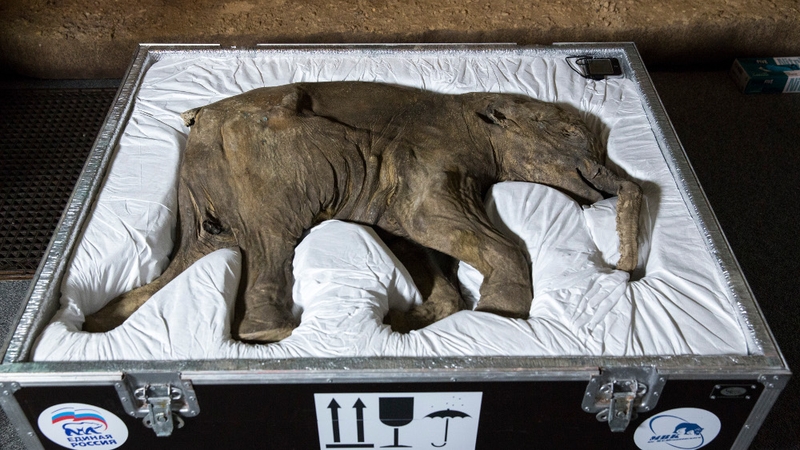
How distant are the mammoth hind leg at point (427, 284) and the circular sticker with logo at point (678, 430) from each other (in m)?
0.76

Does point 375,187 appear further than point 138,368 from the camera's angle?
Yes

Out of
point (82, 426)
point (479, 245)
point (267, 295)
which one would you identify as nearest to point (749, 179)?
point (479, 245)

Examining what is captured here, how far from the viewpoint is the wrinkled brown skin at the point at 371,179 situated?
2.77 meters

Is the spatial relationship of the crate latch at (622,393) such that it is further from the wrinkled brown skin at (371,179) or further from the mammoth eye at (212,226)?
the mammoth eye at (212,226)

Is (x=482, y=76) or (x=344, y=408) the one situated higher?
(x=482, y=76)

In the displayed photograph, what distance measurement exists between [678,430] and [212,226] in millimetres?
1803

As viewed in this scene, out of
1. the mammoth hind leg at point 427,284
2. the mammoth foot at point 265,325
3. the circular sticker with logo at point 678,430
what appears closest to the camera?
the circular sticker with logo at point 678,430

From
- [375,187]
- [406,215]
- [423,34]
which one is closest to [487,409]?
[406,215]

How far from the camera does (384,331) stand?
2.47m

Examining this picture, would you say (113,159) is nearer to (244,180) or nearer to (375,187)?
(244,180)

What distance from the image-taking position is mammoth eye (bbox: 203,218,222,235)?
294cm

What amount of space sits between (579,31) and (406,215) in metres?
2.11

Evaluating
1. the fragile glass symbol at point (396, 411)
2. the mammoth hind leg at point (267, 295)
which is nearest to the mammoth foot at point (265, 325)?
the mammoth hind leg at point (267, 295)

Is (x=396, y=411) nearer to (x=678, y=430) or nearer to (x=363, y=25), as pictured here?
(x=678, y=430)
